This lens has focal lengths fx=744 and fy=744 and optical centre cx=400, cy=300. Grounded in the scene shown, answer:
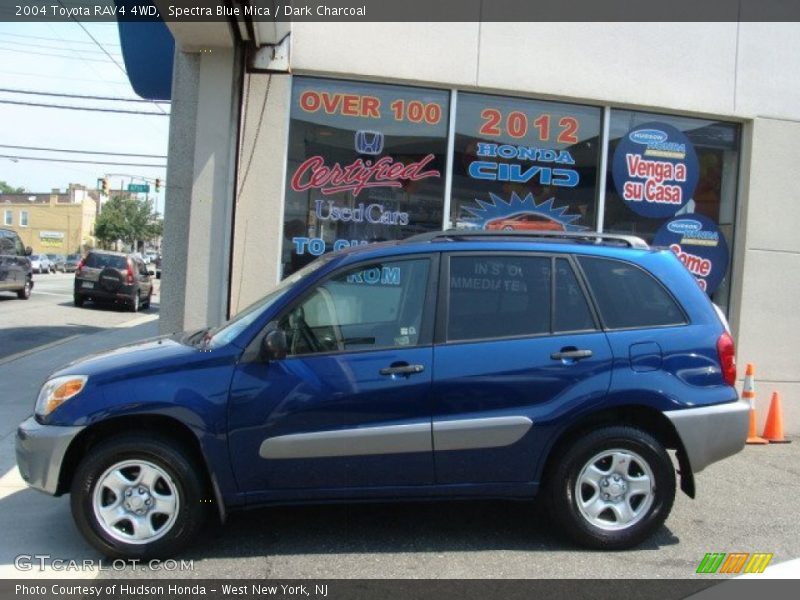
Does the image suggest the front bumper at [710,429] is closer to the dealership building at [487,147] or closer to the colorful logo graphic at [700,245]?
the dealership building at [487,147]

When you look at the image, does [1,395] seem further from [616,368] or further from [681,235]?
[681,235]

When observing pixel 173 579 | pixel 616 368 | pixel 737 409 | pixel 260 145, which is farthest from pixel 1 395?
pixel 737 409

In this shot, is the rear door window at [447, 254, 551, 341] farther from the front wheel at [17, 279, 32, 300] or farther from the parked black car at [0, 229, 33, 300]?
the front wheel at [17, 279, 32, 300]

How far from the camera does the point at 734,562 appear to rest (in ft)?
14.7

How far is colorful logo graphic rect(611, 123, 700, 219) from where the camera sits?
8336mm

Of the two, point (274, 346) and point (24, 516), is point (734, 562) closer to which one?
point (274, 346)

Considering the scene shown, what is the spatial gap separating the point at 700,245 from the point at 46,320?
1446 centimetres

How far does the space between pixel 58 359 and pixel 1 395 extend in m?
2.77

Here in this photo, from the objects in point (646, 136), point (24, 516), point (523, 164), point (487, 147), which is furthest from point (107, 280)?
point (24, 516)

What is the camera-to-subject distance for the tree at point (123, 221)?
2889 inches

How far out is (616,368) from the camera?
445cm

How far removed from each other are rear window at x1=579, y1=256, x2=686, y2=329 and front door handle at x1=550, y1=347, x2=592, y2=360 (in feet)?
0.89

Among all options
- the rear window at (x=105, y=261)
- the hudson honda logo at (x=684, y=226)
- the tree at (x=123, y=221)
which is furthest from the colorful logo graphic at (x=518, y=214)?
the tree at (x=123, y=221)

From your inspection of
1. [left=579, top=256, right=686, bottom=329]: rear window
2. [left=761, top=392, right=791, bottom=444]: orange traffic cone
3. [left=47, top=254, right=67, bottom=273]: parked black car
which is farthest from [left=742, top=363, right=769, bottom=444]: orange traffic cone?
[left=47, top=254, right=67, bottom=273]: parked black car
